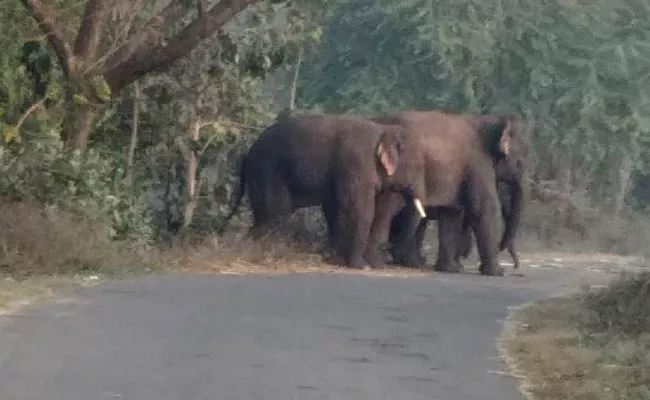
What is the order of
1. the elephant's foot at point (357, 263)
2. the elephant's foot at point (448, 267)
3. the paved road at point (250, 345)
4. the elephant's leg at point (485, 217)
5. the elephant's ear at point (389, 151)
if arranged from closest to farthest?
the paved road at point (250, 345)
the elephant's foot at point (357, 263)
the elephant's ear at point (389, 151)
the elephant's foot at point (448, 267)
the elephant's leg at point (485, 217)

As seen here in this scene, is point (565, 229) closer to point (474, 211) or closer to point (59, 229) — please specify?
point (474, 211)

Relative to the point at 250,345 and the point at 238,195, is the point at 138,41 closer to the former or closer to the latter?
the point at 238,195

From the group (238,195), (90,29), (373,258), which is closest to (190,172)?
(238,195)

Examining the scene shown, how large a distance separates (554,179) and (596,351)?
32.4 m

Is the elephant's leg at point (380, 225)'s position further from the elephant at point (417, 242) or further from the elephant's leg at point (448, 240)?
the elephant's leg at point (448, 240)

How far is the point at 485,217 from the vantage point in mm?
25266

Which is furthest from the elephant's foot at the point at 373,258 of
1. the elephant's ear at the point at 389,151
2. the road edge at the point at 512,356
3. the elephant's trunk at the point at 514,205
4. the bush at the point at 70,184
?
the road edge at the point at 512,356

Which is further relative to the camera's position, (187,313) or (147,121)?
(147,121)

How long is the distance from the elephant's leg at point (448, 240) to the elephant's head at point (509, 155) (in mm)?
1135

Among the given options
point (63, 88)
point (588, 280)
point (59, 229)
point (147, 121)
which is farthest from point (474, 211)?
point (59, 229)

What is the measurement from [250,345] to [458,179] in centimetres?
1472

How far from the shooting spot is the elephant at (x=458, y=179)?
24891mm

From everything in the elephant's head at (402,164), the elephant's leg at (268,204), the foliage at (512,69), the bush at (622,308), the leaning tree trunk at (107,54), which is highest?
the foliage at (512,69)

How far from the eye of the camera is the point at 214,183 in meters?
24.6
